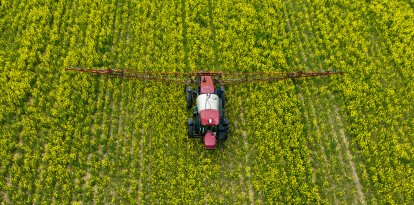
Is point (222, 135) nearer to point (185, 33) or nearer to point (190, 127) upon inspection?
point (190, 127)

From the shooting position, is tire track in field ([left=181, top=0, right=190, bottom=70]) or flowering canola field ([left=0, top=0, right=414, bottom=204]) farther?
tire track in field ([left=181, top=0, right=190, bottom=70])

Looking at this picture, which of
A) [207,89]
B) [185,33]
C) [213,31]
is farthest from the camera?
[213,31]

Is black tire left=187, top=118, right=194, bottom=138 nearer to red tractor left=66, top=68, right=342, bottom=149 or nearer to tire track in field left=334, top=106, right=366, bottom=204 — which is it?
red tractor left=66, top=68, right=342, bottom=149

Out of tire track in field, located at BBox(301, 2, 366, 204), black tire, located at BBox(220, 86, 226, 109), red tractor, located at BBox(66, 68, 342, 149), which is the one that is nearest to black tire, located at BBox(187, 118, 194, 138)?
red tractor, located at BBox(66, 68, 342, 149)

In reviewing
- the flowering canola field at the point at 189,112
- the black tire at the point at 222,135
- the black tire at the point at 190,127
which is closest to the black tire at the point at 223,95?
the flowering canola field at the point at 189,112

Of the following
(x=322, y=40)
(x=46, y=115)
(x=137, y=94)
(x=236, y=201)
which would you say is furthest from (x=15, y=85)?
(x=322, y=40)

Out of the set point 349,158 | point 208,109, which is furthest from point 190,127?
point 349,158
